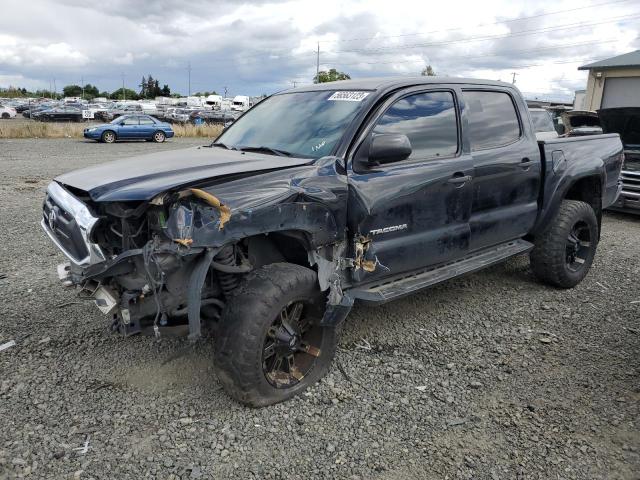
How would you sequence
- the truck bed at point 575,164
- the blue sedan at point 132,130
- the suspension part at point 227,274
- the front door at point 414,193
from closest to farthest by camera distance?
the suspension part at point 227,274, the front door at point 414,193, the truck bed at point 575,164, the blue sedan at point 132,130

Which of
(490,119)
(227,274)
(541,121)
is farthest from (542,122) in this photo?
(227,274)

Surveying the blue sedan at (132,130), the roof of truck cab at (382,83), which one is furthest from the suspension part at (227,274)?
the blue sedan at (132,130)

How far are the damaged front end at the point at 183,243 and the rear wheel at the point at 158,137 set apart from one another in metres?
23.5

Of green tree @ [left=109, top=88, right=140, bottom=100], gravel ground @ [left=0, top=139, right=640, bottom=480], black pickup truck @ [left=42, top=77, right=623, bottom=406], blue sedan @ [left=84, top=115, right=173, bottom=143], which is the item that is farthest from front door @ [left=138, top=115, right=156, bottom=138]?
green tree @ [left=109, top=88, right=140, bottom=100]

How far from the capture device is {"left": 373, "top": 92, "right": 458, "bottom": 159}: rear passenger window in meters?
3.76

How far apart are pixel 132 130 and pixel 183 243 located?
965 inches

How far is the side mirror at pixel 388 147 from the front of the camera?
10.9 feet

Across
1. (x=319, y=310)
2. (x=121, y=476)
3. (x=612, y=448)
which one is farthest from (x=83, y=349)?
(x=612, y=448)

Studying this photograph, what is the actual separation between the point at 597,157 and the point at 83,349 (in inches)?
200

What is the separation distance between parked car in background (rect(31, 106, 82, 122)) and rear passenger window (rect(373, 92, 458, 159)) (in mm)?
42179

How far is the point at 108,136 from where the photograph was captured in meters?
24.6

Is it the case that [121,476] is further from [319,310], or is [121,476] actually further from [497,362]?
[497,362]

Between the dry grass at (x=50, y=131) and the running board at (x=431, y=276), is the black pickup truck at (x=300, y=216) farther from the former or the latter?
the dry grass at (x=50, y=131)

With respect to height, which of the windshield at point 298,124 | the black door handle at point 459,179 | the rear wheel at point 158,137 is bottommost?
the rear wheel at point 158,137
